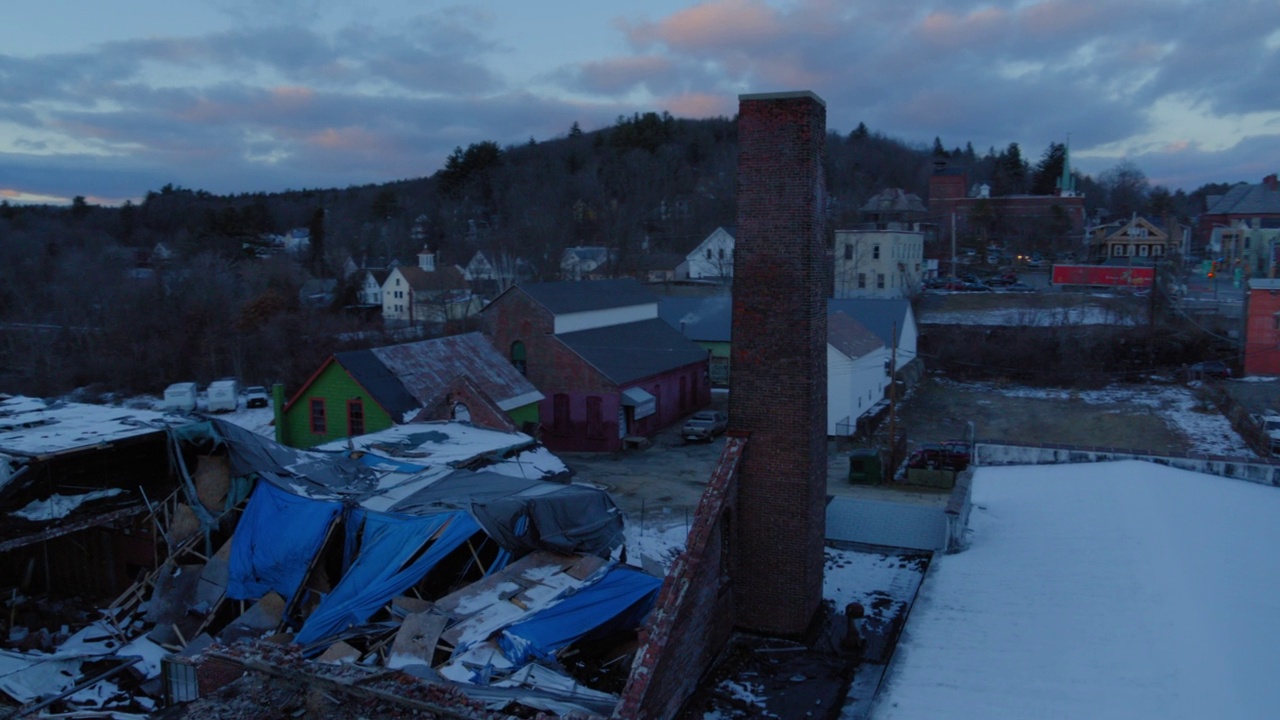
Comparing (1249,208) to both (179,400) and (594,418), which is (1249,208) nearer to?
(594,418)

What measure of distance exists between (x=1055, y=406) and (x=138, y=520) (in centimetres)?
3443

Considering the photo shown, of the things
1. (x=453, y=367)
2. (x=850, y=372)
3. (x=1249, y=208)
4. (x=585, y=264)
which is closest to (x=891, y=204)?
(x=585, y=264)

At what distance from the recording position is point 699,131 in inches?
4909

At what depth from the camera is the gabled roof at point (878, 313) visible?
38500 mm

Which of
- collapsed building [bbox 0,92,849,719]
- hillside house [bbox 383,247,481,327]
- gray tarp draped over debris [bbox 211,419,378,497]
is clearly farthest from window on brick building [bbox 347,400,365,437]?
hillside house [bbox 383,247,481,327]

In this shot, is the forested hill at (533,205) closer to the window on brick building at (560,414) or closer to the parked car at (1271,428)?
the window on brick building at (560,414)

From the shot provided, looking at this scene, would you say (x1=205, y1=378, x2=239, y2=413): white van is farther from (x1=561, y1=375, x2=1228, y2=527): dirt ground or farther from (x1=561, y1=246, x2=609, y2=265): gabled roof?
(x1=561, y1=246, x2=609, y2=265): gabled roof

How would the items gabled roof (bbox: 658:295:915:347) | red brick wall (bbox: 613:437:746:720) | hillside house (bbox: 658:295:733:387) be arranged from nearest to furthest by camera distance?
red brick wall (bbox: 613:437:746:720) → gabled roof (bbox: 658:295:915:347) → hillside house (bbox: 658:295:733:387)

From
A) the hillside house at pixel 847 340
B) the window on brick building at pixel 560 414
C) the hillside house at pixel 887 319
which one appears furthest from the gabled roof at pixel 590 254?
the window on brick building at pixel 560 414

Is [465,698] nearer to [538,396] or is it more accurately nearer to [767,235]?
[767,235]

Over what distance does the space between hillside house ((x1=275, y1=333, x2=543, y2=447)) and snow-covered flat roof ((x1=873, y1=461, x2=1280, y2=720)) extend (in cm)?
1510

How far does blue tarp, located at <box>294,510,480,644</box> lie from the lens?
40.3 feet

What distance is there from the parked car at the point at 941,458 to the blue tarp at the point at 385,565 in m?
17.8

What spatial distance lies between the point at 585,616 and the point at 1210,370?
3991 centimetres
